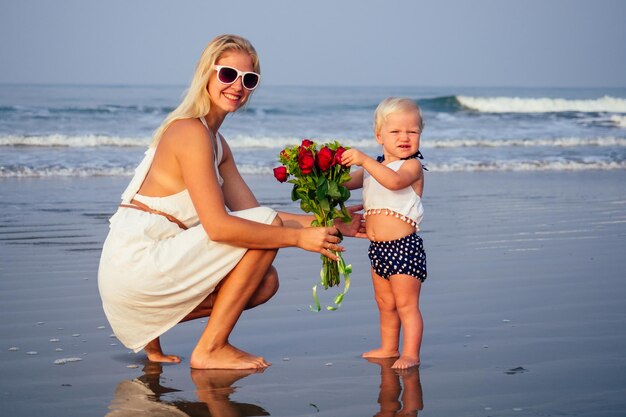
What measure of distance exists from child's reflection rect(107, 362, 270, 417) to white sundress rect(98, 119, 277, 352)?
26 cm

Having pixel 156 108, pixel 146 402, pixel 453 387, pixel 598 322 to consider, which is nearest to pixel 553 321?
pixel 598 322

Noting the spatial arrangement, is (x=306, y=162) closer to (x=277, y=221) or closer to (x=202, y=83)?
(x=277, y=221)

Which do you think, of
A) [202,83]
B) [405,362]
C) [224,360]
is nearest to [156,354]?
[224,360]

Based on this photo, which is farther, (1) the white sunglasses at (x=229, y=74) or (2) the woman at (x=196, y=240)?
(1) the white sunglasses at (x=229, y=74)

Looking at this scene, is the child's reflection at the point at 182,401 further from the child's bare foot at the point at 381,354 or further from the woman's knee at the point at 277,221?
the woman's knee at the point at 277,221

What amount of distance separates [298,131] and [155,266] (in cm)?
1941

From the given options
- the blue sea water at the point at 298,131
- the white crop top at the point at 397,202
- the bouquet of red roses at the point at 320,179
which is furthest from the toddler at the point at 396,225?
the blue sea water at the point at 298,131

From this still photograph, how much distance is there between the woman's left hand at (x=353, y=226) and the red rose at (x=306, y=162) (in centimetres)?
52

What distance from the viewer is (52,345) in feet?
14.7

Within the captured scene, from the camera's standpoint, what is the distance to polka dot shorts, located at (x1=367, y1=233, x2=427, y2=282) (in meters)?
4.35

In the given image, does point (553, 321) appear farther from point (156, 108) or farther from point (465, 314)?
point (156, 108)

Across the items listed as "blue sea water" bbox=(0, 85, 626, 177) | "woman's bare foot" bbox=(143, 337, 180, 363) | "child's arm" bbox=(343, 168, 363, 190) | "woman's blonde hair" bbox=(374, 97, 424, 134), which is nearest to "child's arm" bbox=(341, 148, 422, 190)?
"woman's blonde hair" bbox=(374, 97, 424, 134)

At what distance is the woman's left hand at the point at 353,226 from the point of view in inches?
183

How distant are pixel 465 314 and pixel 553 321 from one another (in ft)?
1.56
